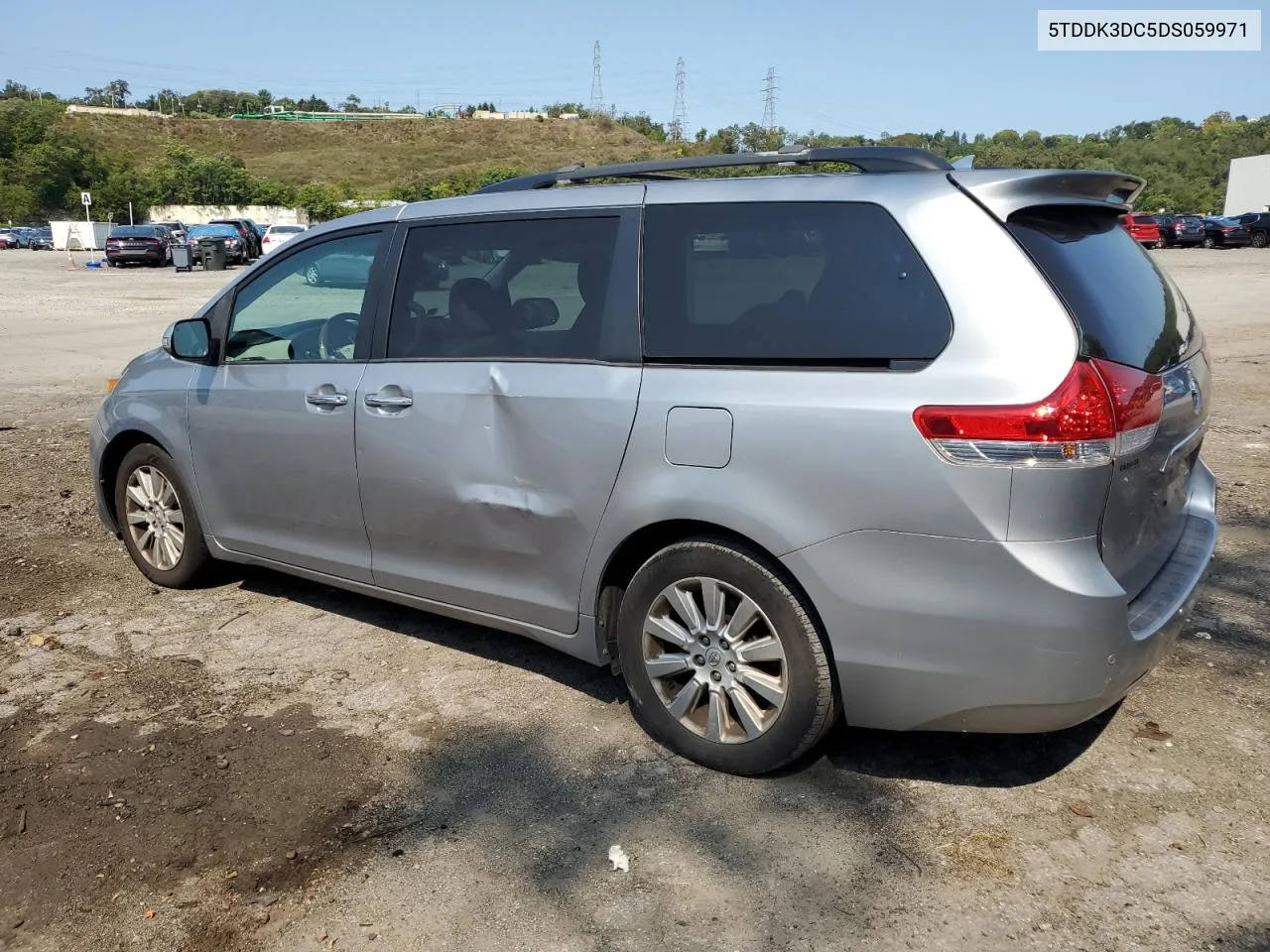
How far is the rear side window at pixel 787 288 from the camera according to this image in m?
3.04

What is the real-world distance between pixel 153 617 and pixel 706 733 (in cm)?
287

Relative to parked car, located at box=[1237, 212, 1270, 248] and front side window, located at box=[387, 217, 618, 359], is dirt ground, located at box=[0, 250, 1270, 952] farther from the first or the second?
parked car, located at box=[1237, 212, 1270, 248]

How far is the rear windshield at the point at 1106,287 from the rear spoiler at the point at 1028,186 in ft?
0.12

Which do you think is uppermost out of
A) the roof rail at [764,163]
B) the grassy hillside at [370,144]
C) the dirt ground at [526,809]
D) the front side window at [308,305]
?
the grassy hillside at [370,144]

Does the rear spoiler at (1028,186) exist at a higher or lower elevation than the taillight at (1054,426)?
higher

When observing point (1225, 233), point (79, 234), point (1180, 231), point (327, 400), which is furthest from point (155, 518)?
point (79, 234)

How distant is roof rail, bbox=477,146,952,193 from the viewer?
3.34 meters

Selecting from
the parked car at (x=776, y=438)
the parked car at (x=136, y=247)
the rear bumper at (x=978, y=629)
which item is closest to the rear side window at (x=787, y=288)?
the parked car at (x=776, y=438)

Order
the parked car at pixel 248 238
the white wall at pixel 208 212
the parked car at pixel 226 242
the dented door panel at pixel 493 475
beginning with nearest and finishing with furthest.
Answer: the dented door panel at pixel 493 475 < the parked car at pixel 226 242 < the parked car at pixel 248 238 < the white wall at pixel 208 212

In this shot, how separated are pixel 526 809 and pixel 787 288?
1764 mm

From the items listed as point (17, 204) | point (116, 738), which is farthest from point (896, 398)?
point (17, 204)

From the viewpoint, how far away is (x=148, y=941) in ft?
8.84

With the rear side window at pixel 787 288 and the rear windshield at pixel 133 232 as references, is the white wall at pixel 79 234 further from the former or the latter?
the rear side window at pixel 787 288

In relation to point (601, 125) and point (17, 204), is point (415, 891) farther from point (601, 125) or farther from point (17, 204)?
point (601, 125)
